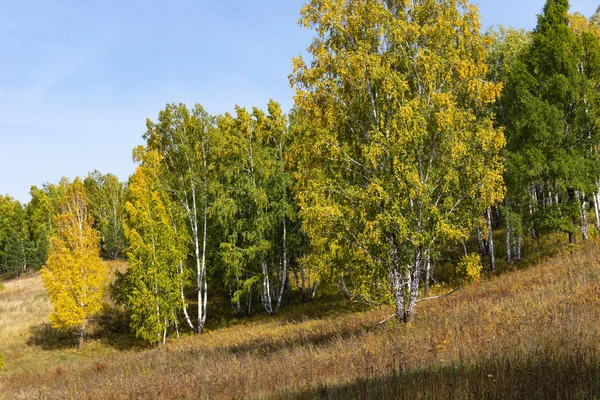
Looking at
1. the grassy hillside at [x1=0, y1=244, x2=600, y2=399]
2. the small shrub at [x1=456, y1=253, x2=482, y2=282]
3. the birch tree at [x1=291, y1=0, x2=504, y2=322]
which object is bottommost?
the grassy hillside at [x1=0, y1=244, x2=600, y2=399]

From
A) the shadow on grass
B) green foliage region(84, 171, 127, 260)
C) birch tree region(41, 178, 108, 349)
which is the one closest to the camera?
the shadow on grass

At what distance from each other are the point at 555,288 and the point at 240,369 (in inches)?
345

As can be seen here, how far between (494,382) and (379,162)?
24.8ft

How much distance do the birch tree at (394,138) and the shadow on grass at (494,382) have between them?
5140mm

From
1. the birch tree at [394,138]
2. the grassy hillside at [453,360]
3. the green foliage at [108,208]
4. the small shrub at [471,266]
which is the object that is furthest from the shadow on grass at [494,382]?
the green foliage at [108,208]

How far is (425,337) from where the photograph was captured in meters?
9.62

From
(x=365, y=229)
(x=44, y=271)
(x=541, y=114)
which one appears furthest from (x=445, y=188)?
(x=44, y=271)

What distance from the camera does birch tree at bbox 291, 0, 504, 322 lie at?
11.0m

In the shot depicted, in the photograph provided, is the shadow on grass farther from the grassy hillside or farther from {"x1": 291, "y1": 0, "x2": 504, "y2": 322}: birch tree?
{"x1": 291, "y1": 0, "x2": 504, "y2": 322}: birch tree

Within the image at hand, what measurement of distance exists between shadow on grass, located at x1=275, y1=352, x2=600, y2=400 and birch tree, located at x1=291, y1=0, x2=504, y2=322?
514cm

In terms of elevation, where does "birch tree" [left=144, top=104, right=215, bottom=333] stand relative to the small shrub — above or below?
above

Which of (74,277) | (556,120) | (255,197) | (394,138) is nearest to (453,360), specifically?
(394,138)

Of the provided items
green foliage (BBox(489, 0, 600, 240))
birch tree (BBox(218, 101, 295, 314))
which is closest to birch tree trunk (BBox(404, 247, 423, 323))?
green foliage (BBox(489, 0, 600, 240))

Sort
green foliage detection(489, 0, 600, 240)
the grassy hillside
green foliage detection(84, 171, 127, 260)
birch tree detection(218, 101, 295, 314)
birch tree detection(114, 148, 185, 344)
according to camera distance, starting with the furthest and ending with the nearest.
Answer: green foliage detection(84, 171, 127, 260), birch tree detection(218, 101, 295, 314), birch tree detection(114, 148, 185, 344), green foliage detection(489, 0, 600, 240), the grassy hillside
